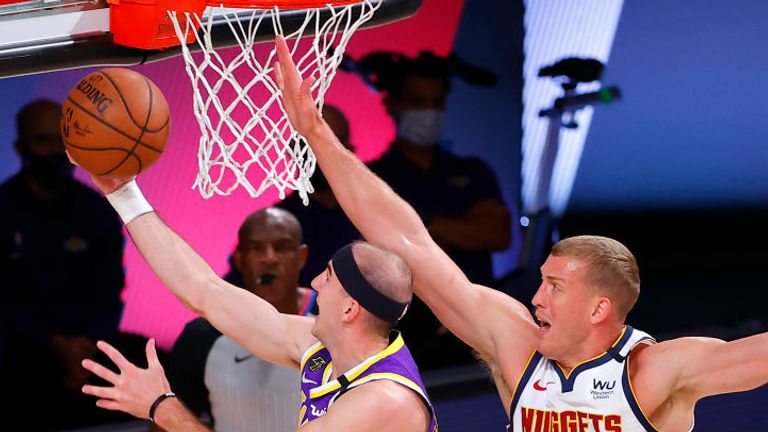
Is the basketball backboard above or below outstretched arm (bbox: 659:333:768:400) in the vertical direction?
above

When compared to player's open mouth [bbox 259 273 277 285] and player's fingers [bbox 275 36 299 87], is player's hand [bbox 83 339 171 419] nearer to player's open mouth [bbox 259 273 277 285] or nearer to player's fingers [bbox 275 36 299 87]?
player's fingers [bbox 275 36 299 87]

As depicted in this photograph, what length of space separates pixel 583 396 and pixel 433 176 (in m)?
3.25

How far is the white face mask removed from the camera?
227 inches

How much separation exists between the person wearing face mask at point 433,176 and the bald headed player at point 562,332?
287 cm

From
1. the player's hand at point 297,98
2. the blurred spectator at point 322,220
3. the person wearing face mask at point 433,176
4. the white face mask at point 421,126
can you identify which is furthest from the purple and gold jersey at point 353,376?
the white face mask at point 421,126

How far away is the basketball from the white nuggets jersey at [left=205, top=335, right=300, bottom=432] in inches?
44.4

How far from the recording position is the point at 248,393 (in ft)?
12.0

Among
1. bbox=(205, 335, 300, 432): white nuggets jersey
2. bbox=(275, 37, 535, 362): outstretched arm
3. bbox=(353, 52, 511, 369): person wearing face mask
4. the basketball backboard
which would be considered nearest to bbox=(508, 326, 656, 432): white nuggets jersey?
bbox=(275, 37, 535, 362): outstretched arm

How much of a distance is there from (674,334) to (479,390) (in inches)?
65.2

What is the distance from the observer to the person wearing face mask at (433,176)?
18.8ft

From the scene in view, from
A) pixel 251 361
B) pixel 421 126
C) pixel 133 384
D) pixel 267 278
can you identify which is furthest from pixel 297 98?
pixel 421 126

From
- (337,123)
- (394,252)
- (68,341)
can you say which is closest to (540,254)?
(337,123)

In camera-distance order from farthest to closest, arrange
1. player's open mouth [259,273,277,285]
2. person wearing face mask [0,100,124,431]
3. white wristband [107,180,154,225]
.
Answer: person wearing face mask [0,100,124,431] < player's open mouth [259,273,277,285] < white wristband [107,180,154,225]

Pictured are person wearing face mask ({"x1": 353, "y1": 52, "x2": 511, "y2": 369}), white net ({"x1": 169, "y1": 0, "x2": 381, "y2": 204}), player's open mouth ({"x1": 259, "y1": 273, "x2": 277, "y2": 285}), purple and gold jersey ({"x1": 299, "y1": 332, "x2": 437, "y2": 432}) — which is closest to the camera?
purple and gold jersey ({"x1": 299, "y1": 332, "x2": 437, "y2": 432})
